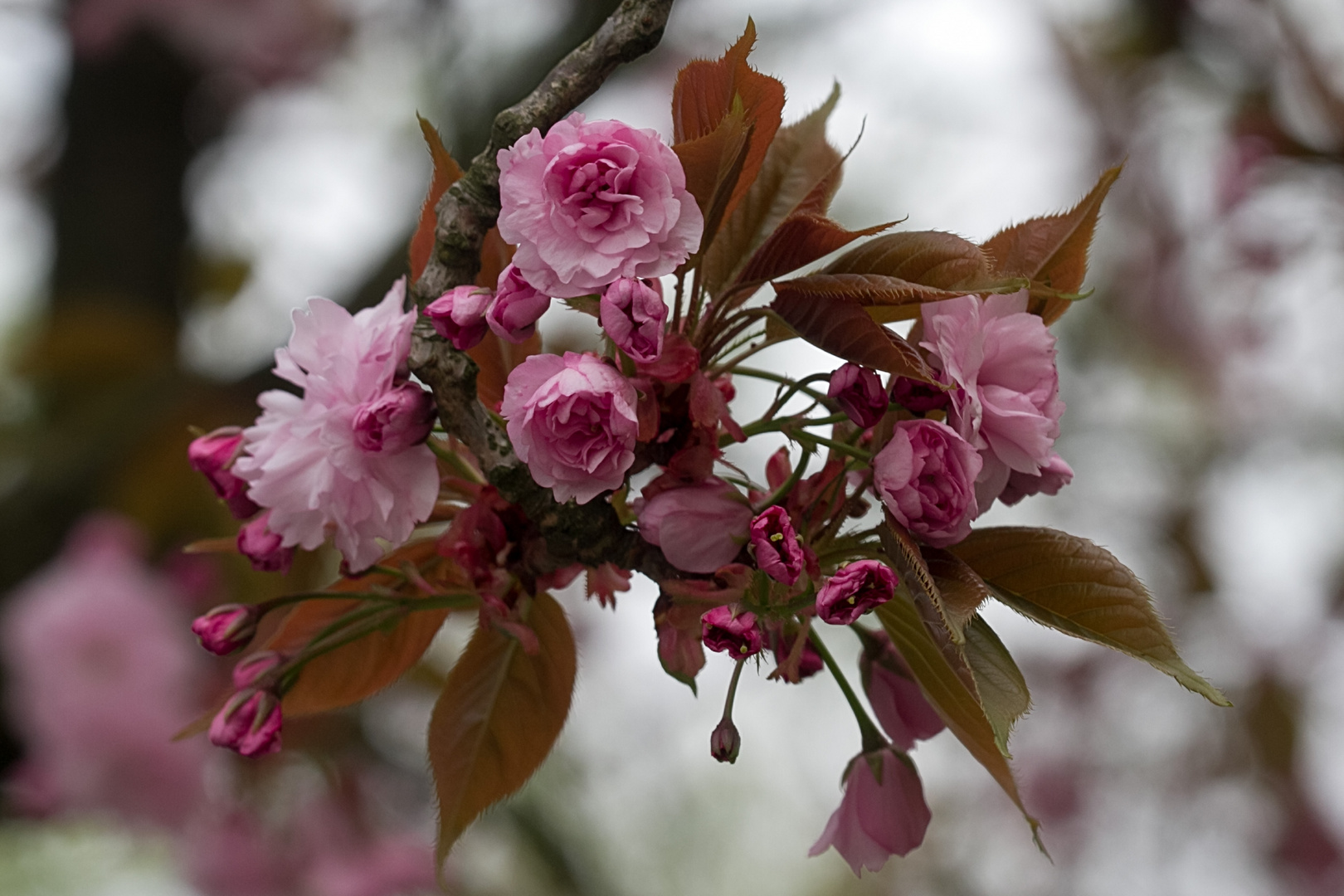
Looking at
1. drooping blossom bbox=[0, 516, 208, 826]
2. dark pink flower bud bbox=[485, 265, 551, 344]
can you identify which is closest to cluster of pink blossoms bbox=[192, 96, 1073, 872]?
dark pink flower bud bbox=[485, 265, 551, 344]

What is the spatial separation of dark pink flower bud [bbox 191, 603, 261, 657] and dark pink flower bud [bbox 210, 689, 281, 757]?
1.0 inches

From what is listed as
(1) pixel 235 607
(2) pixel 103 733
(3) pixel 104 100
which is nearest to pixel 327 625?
(1) pixel 235 607

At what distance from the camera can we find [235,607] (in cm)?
54

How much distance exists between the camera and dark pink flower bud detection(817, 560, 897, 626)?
1.28 feet

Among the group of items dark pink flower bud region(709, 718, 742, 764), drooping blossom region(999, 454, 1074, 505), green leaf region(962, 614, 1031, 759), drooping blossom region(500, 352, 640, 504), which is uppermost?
drooping blossom region(500, 352, 640, 504)

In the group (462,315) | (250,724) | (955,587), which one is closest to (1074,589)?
(955,587)

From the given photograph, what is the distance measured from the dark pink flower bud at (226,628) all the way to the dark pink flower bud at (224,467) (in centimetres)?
5

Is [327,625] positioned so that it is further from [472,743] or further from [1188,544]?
[1188,544]

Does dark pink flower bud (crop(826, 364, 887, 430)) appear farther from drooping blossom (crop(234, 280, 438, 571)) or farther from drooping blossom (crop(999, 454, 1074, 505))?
drooping blossom (crop(234, 280, 438, 571))

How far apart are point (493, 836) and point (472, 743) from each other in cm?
179

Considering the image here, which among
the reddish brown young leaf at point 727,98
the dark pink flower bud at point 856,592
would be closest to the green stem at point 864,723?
the dark pink flower bud at point 856,592

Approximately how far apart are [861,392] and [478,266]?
7.0 inches

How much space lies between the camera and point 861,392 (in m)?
0.42

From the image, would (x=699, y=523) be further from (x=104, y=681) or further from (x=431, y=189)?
(x=104, y=681)
